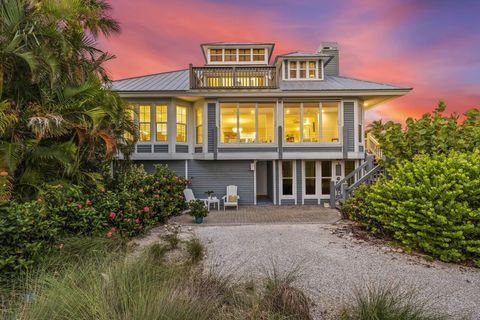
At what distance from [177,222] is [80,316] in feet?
18.6

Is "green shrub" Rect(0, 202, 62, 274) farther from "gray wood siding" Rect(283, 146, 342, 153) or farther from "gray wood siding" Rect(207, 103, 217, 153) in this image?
"gray wood siding" Rect(283, 146, 342, 153)

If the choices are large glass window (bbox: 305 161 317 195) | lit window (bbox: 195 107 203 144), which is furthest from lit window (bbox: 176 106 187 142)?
large glass window (bbox: 305 161 317 195)

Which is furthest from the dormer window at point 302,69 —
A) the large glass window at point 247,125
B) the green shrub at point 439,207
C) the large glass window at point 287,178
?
the green shrub at point 439,207

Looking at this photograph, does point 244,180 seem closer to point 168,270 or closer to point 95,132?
point 95,132

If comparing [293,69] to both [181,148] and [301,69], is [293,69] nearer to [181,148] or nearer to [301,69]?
[301,69]

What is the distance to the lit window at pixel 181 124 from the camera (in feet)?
36.2

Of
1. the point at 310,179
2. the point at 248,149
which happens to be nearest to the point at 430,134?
the point at 310,179

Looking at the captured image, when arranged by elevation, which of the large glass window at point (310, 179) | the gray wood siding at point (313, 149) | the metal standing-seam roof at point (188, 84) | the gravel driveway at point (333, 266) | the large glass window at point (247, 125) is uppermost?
the metal standing-seam roof at point (188, 84)

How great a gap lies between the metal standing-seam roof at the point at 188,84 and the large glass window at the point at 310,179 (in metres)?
3.61

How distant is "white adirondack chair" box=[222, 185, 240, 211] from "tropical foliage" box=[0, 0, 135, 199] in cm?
527

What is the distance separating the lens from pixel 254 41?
13.5 m

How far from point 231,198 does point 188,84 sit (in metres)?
5.98

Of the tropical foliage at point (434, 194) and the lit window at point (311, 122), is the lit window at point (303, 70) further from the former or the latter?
the tropical foliage at point (434, 194)

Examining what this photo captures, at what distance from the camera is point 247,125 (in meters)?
11.2
